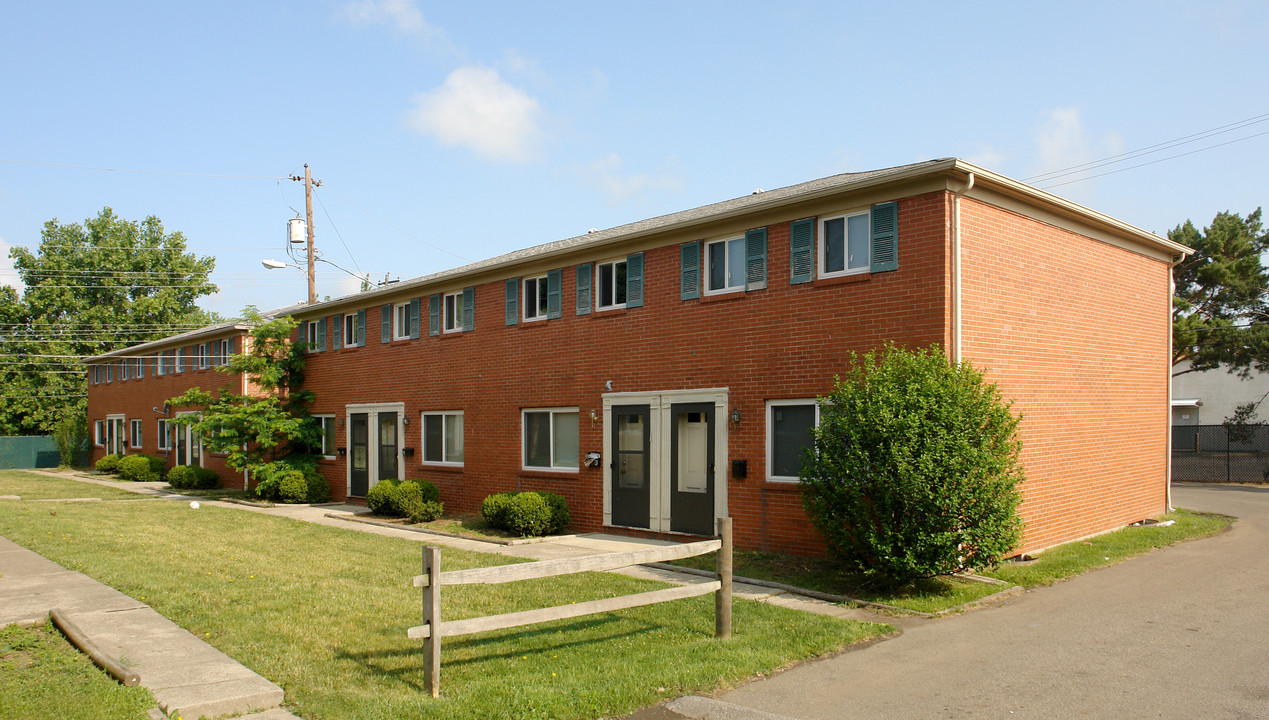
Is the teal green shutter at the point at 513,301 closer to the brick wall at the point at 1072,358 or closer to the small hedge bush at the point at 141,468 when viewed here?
the brick wall at the point at 1072,358

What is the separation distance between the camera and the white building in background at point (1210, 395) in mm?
42719

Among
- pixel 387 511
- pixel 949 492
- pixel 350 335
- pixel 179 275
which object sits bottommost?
pixel 387 511

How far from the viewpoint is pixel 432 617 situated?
21.0ft

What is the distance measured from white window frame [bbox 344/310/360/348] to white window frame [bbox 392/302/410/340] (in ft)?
6.99

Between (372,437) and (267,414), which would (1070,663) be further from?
(267,414)

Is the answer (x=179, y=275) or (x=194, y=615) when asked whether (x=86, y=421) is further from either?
(x=194, y=615)

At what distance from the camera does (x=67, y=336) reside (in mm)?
55125

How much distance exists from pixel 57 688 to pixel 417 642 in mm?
2720

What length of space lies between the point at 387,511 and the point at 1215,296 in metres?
31.0

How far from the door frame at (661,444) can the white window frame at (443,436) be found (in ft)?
16.1

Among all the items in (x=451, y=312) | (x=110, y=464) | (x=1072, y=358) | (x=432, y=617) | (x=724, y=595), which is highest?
(x=451, y=312)

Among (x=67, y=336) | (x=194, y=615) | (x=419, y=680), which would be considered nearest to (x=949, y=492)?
(x=419, y=680)

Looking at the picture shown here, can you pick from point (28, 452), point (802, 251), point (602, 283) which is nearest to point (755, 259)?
point (802, 251)

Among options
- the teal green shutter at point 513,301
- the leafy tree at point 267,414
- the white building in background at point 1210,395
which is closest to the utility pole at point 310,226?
the leafy tree at point 267,414
